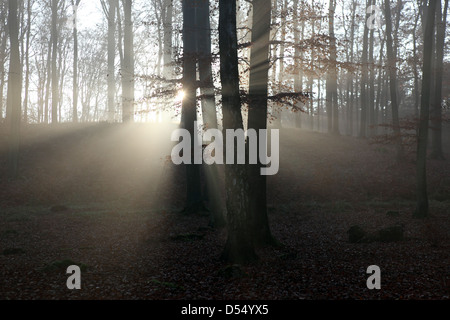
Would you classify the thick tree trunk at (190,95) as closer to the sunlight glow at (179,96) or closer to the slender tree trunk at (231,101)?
the sunlight glow at (179,96)

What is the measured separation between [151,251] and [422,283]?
6150 mm

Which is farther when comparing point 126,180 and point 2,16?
point 2,16

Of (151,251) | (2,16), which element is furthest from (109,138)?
(151,251)

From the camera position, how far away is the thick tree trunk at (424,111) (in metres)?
12.8

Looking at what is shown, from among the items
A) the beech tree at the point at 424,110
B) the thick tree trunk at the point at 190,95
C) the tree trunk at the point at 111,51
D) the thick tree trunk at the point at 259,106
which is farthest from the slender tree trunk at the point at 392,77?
Result: the tree trunk at the point at 111,51

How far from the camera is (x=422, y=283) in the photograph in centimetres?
641

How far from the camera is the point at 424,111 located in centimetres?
1303

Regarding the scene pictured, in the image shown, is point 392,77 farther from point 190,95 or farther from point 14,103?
point 14,103

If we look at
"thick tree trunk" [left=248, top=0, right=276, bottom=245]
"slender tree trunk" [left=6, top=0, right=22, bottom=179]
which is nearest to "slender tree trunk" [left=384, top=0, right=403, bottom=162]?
"thick tree trunk" [left=248, top=0, right=276, bottom=245]

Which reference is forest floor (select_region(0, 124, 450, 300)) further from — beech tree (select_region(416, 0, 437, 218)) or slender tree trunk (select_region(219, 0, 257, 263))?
slender tree trunk (select_region(219, 0, 257, 263))

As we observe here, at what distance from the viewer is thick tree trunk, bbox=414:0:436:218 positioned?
12.8 meters
